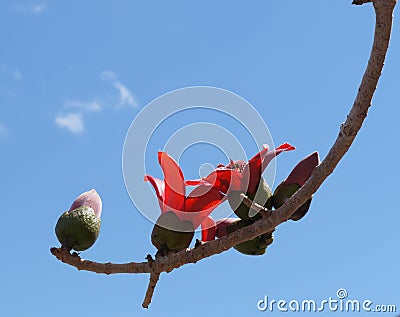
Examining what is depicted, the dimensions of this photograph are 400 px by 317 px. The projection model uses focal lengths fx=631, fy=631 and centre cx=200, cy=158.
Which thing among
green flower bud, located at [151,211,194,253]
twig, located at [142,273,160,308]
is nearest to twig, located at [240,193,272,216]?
Result: green flower bud, located at [151,211,194,253]

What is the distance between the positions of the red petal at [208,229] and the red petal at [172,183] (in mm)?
134

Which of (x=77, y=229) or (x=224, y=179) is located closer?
(x=224, y=179)

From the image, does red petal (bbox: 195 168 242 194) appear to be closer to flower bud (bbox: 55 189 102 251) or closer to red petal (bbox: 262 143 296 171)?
red petal (bbox: 262 143 296 171)

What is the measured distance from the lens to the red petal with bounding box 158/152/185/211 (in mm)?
2045

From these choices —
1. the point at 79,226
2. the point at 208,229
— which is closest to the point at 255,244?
the point at 208,229

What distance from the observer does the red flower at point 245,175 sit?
1988 mm

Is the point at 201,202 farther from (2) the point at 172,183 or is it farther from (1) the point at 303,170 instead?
(1) the point at 303,170

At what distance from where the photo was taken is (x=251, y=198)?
2.03m

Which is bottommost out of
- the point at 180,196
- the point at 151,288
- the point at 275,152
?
the point at 151,288

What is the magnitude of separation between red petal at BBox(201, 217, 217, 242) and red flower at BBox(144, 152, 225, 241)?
8cm

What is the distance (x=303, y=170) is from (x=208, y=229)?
38 centimetres

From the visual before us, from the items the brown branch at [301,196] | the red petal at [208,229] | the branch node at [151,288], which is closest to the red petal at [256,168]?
the brown branch at [301,196]

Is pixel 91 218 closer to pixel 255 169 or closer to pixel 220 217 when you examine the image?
pixel 220 217

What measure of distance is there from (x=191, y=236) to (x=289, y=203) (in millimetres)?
435
